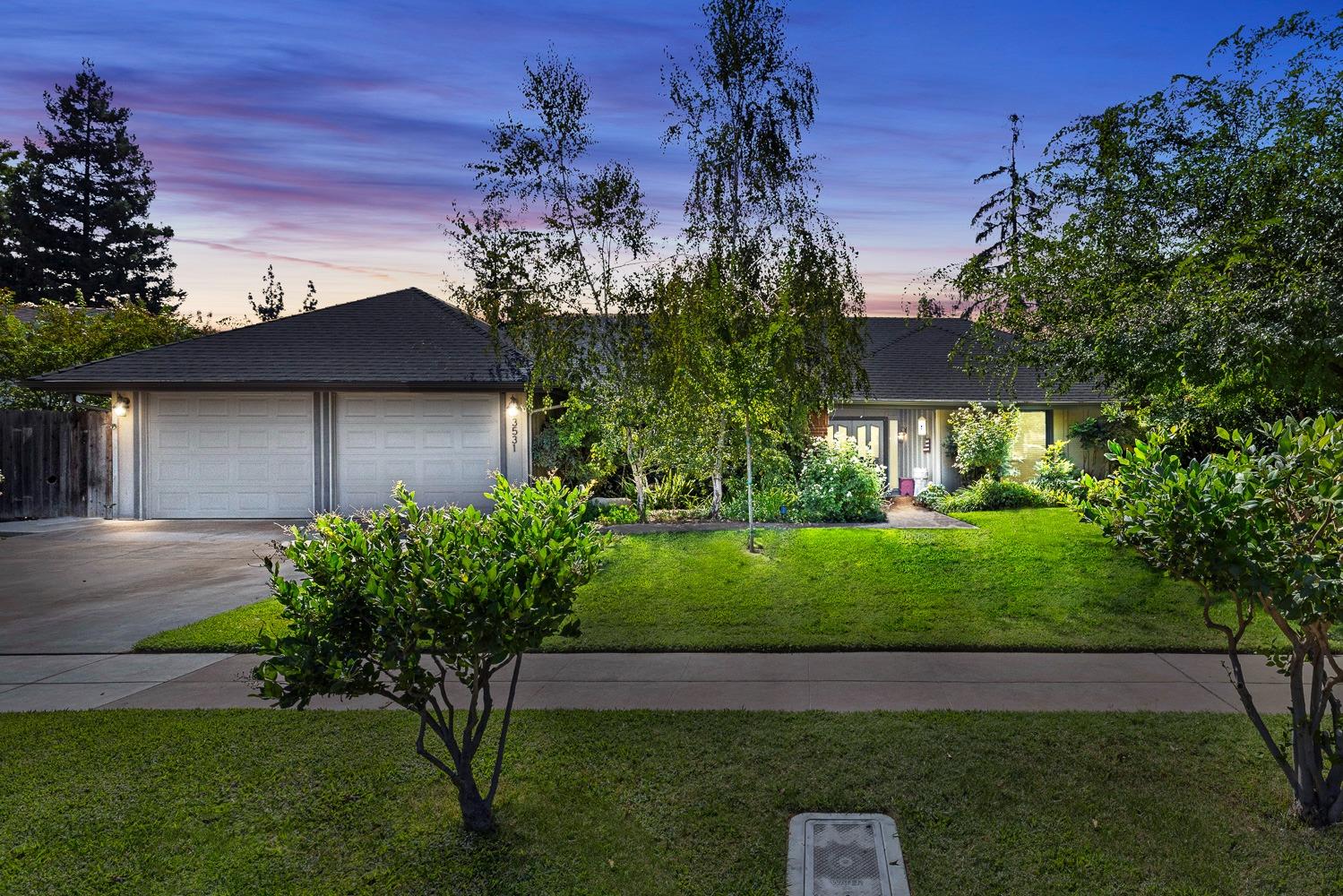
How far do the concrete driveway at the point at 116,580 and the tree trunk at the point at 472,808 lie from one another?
3392 millimetres

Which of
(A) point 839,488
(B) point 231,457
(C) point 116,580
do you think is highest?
(B) point 231,457

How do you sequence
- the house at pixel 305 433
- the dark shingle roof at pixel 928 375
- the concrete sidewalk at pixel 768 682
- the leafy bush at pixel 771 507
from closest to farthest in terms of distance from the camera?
the concrete sidewalk at pixel 768 682 → the leafy bush at pixel 771 507 → the house at pixel 305 433 → the dark shingle roof at pixel 928 375

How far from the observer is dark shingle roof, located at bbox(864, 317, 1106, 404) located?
17.5m

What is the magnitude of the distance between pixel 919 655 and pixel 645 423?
23.6 feet

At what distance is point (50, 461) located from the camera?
52.6 feet

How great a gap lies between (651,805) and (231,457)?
1485 centimetres

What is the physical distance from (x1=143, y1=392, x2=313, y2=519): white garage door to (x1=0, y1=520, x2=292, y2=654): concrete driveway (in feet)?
2.51

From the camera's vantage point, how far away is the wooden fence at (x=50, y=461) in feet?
52.2

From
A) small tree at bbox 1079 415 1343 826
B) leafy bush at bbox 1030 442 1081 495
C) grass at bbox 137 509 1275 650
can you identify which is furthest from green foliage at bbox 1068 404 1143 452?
small tree at bbox 1079 415 1343 826

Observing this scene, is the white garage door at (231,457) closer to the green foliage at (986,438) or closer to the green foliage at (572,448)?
the green foliage at (572,448)

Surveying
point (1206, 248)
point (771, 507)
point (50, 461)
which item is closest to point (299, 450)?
point (50, 461)

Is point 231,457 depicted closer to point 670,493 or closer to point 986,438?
point 670,493

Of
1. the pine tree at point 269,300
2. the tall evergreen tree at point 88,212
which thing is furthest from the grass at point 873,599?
the pine tree at point 269,300

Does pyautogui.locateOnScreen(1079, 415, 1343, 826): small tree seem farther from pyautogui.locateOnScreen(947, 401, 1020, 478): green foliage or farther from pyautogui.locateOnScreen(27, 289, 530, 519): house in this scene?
pyautogui.locateOnScreen(947, 401, 1020, 478): green foliage
